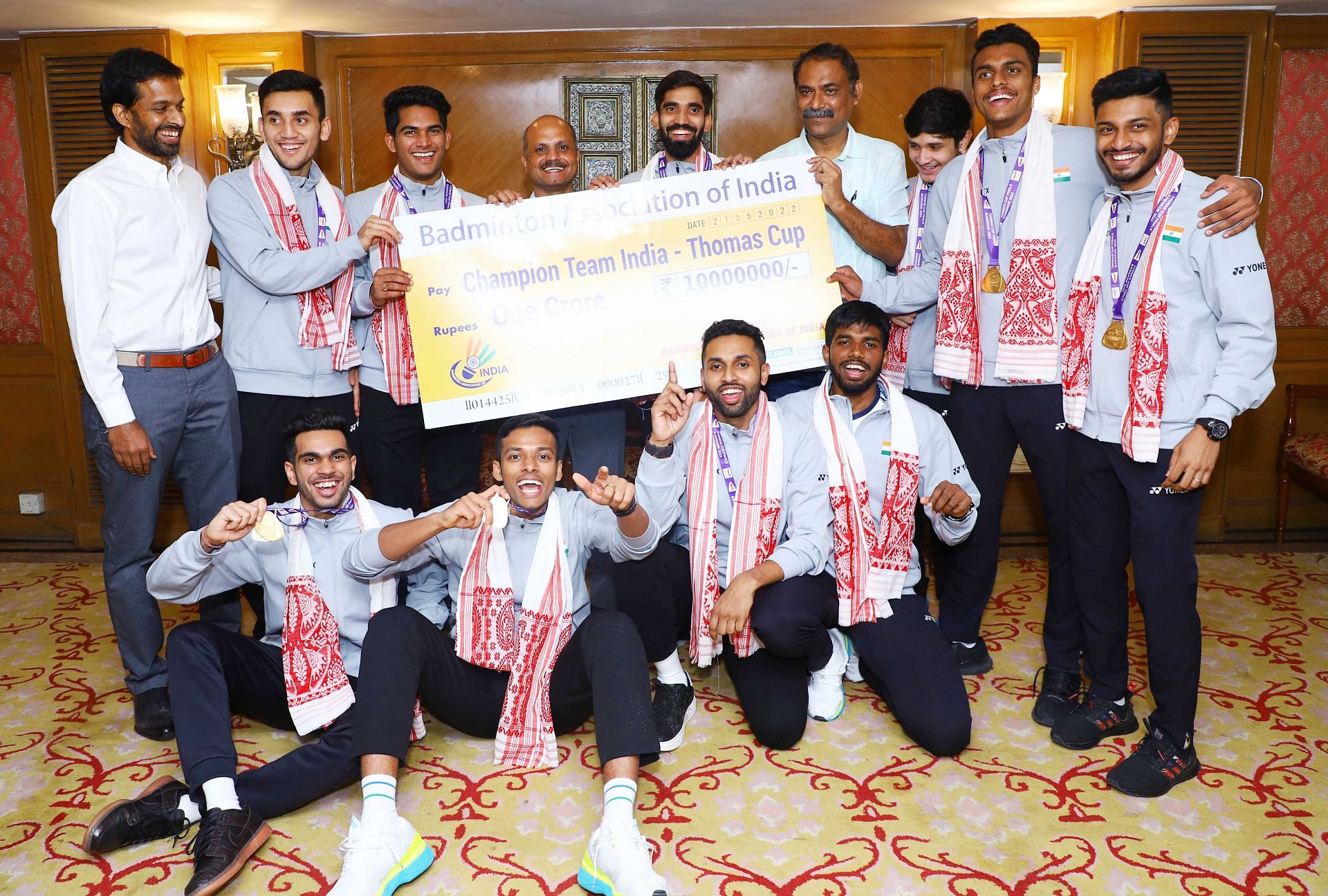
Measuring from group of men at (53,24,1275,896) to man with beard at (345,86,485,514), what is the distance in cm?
1

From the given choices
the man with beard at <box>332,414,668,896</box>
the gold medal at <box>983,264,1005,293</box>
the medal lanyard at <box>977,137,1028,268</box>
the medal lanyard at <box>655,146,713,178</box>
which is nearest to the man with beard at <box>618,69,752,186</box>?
the medal lanyard at <box>655,146,713,178</box>

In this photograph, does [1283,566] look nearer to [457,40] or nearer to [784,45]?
[784,45]

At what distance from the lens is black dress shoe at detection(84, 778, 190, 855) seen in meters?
2.36

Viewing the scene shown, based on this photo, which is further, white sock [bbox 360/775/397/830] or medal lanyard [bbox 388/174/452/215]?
medal lanyard [bbox 388/174/452/215]

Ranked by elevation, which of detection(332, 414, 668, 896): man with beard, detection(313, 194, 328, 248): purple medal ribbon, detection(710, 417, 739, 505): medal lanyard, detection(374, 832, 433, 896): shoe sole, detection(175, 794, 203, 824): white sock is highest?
detection(313, 194, 328, 248): purple medal ribbon

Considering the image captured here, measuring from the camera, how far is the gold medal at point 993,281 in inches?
121

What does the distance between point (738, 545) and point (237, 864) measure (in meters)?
1.56

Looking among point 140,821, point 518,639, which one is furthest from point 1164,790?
point 140,821

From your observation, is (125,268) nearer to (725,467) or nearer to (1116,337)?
(725,467)

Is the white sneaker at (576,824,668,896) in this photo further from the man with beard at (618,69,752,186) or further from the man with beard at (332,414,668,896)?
the man with beard at (618,69,752,186)

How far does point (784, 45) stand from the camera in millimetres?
4664

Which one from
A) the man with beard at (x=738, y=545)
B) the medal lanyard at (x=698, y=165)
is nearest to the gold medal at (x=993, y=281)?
the man with beard at (x=738, y=545)

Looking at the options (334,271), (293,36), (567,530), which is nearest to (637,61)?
(293,36)

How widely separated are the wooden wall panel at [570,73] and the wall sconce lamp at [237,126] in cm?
40
